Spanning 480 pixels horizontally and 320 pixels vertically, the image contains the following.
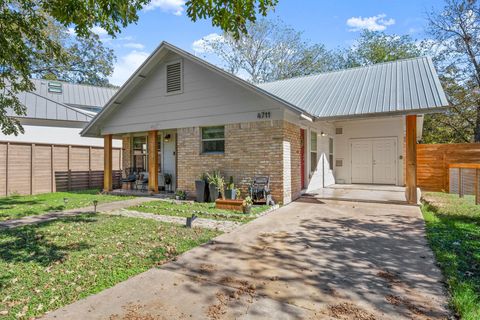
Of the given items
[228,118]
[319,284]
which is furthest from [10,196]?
[319,284]

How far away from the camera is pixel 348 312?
2863 millimetres

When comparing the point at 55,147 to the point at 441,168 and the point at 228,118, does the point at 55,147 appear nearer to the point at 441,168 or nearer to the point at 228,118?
the point at 228,118

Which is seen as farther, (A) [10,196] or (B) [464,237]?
(A) [10,196]

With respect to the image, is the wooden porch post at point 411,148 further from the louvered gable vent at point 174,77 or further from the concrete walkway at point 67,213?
the concrete walkway at point 67,213

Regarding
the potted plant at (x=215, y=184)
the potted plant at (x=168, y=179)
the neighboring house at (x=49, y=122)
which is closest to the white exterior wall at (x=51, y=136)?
the neighboring house at (x=49, y=122)

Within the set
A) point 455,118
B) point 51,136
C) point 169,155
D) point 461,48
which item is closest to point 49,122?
point 51,136

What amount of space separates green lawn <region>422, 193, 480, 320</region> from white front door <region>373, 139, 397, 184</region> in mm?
5020

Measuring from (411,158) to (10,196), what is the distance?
15.0m

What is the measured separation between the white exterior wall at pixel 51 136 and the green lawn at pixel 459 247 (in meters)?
16.0

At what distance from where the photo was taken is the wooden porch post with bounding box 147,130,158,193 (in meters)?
11.3

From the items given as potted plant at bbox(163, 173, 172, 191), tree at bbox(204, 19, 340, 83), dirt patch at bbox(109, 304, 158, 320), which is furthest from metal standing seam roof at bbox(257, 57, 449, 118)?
tree at bbox(204, 19, 340, 83)

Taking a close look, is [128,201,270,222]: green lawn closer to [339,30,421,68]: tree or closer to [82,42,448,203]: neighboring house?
[82,42,448,203]: neighboring house

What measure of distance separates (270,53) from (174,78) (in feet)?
61.4

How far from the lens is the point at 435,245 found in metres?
4.91
